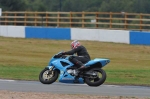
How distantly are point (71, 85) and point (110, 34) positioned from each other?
18.0m

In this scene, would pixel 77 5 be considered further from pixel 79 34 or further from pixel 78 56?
pixel 78 56

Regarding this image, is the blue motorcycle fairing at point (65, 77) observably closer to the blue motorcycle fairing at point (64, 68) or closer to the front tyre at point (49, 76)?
the blue motorcycle fairing at point (64, 68)

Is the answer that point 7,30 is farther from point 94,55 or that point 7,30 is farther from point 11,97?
point 11,97

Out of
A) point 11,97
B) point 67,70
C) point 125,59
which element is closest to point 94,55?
point 125,59

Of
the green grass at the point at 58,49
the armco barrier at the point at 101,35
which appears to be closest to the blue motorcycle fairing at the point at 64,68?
the green grass at the point at 58,49

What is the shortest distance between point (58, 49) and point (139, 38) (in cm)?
478

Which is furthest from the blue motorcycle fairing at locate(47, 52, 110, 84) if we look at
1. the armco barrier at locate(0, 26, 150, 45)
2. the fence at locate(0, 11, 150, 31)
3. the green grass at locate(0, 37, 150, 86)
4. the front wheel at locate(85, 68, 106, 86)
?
the fence at locate(0, 11, 150, 31)

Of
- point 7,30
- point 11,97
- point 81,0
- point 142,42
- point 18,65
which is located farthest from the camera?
point 81,0

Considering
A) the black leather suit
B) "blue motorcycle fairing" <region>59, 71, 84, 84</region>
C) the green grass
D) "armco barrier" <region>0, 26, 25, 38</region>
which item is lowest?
the green grass

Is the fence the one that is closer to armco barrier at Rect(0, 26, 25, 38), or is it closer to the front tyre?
armco barrier at Rect(0, 26, 25, 38)

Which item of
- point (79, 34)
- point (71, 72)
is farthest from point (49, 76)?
point (79, 34)

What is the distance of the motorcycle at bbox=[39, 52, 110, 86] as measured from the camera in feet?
50.8

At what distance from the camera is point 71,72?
52.2ft

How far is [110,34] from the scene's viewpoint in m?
34.3
